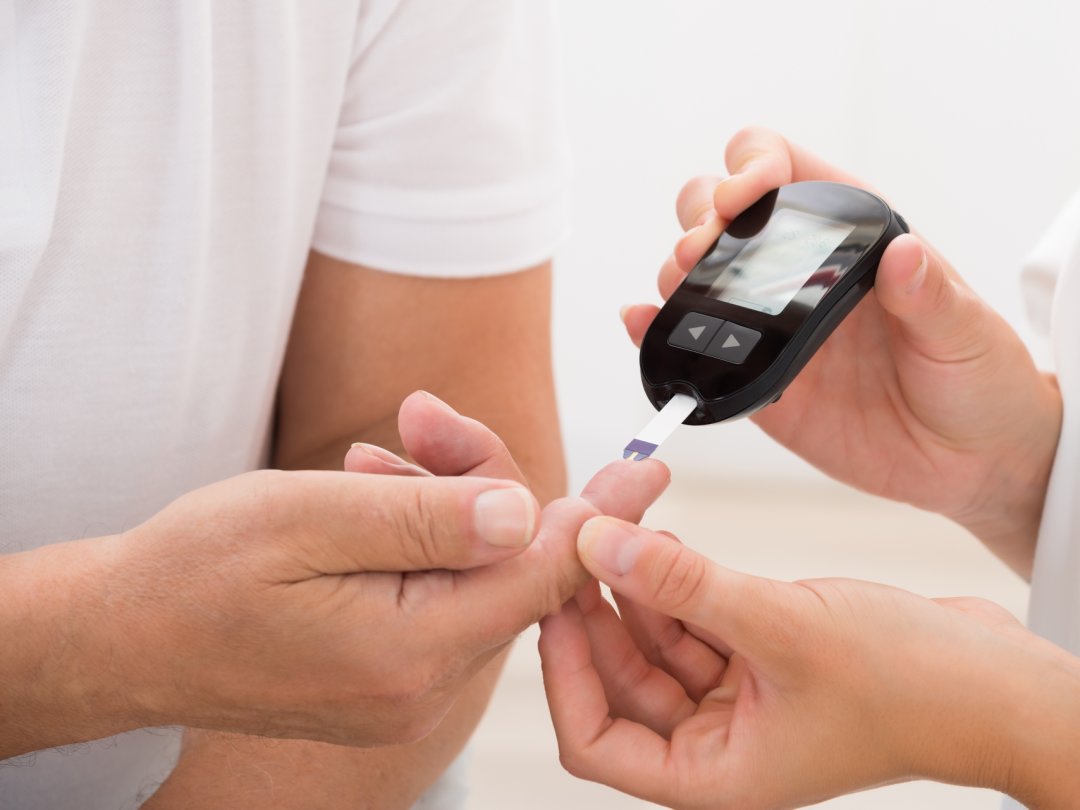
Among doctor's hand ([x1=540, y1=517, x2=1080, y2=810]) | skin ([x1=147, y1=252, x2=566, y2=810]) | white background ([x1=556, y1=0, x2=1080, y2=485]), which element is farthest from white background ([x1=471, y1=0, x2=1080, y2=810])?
doctor's hand ([x1=540, y1=517, x2=1080, y2=810])

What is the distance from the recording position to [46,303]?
662mm

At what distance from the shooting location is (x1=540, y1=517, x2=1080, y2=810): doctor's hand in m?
0.52

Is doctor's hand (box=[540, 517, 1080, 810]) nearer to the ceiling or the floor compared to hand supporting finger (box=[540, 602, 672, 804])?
nearer to the ceiling

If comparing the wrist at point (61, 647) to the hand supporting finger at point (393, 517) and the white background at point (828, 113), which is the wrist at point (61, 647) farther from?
the white background at point (828, 113)

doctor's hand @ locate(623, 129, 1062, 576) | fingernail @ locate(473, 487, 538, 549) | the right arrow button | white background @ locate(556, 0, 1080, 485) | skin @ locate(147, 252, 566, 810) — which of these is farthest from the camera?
white background @ locate(556, 0, 1080, 485)

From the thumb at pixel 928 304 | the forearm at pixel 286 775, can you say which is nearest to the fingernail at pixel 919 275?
the thumb at pixel 928 304

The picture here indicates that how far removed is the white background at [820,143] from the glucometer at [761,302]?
0.91 meters

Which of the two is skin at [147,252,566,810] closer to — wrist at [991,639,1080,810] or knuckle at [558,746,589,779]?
knuckle at [558,746,589,779]

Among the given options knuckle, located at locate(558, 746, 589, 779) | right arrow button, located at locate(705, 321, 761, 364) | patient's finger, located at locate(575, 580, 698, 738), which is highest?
right arrow button, located at locate(705, 321, 761, 364)

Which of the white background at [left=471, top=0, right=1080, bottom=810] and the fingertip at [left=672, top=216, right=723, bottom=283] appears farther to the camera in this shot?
the white background at [left=471, top=0, right=1080, bottom=810]

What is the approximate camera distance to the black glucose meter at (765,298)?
589 millimetres

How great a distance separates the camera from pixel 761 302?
2.03 feet

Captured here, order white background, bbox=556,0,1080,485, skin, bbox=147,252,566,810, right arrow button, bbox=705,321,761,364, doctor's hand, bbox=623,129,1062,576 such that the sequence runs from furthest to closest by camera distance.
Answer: white background, bbox=556,0,1080,485 → skin, bbox=147,252,566,810 → doctor's hand, bbox=623,129,1062,576 → right arrow button, bbox=705,321,761,364

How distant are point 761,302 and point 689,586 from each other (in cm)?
18
